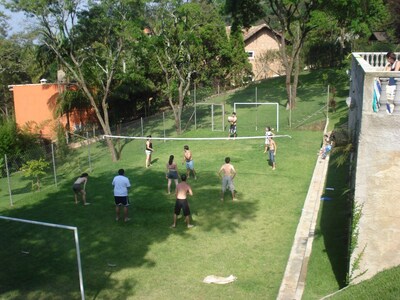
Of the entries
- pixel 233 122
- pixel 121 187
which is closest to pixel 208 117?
pixel 233 122

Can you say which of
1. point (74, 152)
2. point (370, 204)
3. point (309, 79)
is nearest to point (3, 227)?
point (370, 204)

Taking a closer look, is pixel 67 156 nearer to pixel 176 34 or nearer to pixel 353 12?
pixel 176 34

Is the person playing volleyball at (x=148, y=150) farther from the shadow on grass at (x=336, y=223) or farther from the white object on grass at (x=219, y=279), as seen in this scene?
the white object on grass at (x=219, y=279)

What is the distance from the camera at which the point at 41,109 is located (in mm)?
35000

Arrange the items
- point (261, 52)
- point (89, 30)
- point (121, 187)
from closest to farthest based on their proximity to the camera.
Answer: point (121, 187) < point (89, 30) < point (261, 52)

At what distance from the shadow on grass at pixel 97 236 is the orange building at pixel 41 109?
15899mm

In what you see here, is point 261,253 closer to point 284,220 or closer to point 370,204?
point 284,220

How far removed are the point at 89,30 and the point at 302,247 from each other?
67.7ft

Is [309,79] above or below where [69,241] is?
above

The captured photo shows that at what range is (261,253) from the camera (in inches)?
476

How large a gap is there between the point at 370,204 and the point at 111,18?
837 inches

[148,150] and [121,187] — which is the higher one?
[148,150]

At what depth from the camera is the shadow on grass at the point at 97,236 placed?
35.5 feet

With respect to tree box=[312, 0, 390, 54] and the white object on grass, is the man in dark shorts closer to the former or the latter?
the white object on grass
